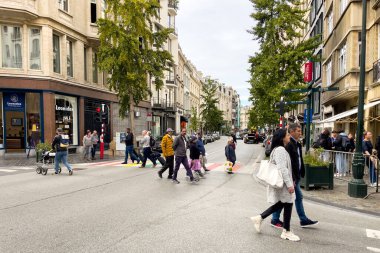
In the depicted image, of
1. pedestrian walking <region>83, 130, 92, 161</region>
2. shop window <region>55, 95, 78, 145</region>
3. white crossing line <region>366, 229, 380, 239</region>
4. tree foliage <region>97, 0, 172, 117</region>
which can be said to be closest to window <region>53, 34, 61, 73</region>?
shop window <region>55, 95, 78, 145</region>

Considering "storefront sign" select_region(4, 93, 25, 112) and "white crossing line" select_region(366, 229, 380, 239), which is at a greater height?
"storefront sign" select_region(4, 93, 25, 112)

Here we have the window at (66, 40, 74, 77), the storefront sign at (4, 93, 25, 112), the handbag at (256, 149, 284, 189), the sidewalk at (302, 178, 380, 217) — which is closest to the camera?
the handbag at (256, 149, 284, 189)

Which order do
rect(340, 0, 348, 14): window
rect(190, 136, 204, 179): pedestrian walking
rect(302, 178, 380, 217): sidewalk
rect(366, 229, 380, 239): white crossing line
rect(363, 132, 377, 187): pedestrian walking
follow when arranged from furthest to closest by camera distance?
rect(340, 0, 348, 14): window < rect(190, 136, 204, 179): pedestrian walking < rect(363, 132, 377, 187): pedestrian walking < rect(302, 178, 380, 217): sidewalk < rect(366, 229, 380, 239): white crossing line

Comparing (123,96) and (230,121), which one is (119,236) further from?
(230,121)

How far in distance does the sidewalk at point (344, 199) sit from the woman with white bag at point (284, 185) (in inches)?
115

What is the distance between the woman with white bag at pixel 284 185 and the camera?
482 cm

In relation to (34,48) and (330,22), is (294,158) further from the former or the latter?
(330,22)

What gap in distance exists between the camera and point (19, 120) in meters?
20.7

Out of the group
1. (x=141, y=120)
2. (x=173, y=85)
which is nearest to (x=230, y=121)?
(x=173, y=85)

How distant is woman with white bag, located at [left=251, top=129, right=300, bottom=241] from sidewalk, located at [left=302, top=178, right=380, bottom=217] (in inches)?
115

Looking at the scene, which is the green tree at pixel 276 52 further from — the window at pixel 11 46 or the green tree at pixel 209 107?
the green tree at pixel 209 107

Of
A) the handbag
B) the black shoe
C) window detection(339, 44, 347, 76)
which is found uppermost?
window detection(339, 44, 347, 76)

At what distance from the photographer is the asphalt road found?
4.61 metres

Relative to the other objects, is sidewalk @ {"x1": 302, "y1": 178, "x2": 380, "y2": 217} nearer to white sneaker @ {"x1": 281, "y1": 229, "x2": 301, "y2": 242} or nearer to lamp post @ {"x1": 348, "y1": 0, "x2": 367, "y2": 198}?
lamp post @ {"x1": 348, "y1": 0, "x2": 367, "y2": 198}
